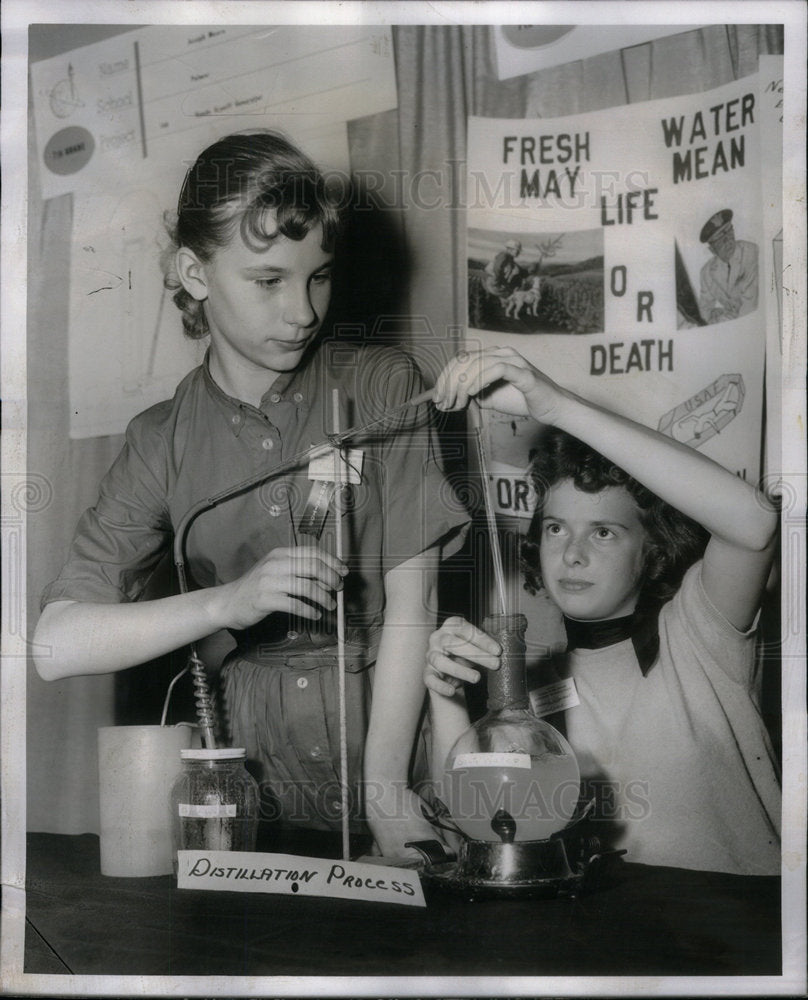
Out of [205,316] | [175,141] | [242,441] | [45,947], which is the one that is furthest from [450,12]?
[45,947]

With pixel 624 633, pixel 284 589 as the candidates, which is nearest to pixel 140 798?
pixel 284 589

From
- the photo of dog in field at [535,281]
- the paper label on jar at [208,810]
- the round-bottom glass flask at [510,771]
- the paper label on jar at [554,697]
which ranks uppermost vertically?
the photo of dog in field at [535,281]

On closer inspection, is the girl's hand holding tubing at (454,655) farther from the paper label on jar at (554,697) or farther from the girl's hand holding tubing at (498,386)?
the girl's hand holding tubing at (498,386)

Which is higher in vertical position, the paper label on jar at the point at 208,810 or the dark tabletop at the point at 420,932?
the paper label on jar at the point at 208,810

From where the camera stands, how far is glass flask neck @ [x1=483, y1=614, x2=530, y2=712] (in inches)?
54.3

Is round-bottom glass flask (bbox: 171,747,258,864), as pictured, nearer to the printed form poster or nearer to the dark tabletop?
the dark tabletop

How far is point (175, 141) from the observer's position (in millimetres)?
1489

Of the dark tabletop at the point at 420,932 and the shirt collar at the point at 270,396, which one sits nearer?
the dark tabletop at the point at 420,932

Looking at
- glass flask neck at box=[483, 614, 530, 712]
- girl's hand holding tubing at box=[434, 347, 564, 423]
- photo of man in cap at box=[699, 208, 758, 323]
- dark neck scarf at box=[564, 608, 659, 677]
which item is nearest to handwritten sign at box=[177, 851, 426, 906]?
glass flask neck at box=[483, 614, 530, 712]

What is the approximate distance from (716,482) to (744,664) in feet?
0.71

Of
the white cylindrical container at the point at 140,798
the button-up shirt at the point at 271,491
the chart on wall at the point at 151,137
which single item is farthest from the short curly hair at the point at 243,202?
the white cylindrical container at the point at 140,798

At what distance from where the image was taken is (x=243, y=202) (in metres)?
1.46

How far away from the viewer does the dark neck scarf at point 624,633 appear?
143 cm

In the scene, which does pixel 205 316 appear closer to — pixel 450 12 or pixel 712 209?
pixel 450 12
